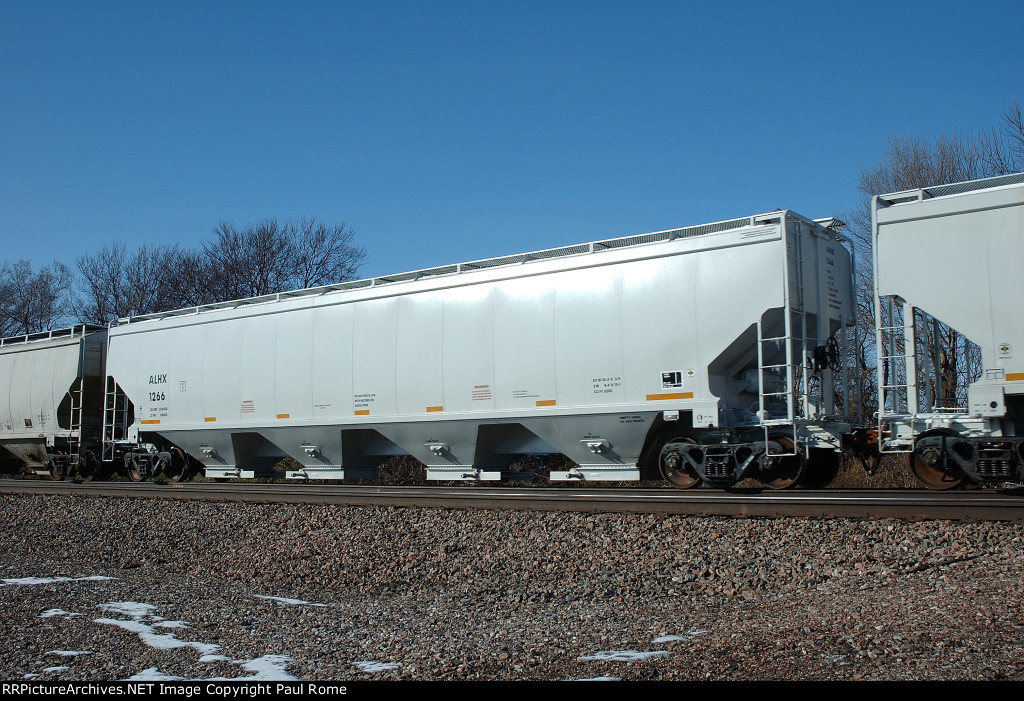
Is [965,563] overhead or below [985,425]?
below

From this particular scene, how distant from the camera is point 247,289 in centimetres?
3816

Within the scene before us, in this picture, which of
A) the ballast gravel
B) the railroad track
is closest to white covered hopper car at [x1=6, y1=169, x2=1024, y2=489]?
the railroad track

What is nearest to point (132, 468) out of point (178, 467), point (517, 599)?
point (178, 467)

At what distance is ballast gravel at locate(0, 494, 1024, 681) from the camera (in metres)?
4.70

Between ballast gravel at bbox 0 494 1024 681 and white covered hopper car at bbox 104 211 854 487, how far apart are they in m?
2.58

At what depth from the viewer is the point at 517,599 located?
23.6 feet

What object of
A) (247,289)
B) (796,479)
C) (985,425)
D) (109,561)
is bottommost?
(109,561)

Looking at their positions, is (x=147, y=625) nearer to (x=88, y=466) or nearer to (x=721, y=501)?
(x=721, y=501)

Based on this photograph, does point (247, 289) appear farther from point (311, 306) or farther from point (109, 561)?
point (109, 561)

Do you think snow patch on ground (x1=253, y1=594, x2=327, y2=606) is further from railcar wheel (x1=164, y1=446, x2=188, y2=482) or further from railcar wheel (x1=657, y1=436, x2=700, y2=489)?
railcar wheel (x1=164, y1=446, x2=188, y2=482)

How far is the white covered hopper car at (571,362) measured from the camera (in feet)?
35.9

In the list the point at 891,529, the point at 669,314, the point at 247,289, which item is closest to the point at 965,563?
the point at 891,529

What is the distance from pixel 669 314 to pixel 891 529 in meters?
4.52

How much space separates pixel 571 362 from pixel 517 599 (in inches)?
214
